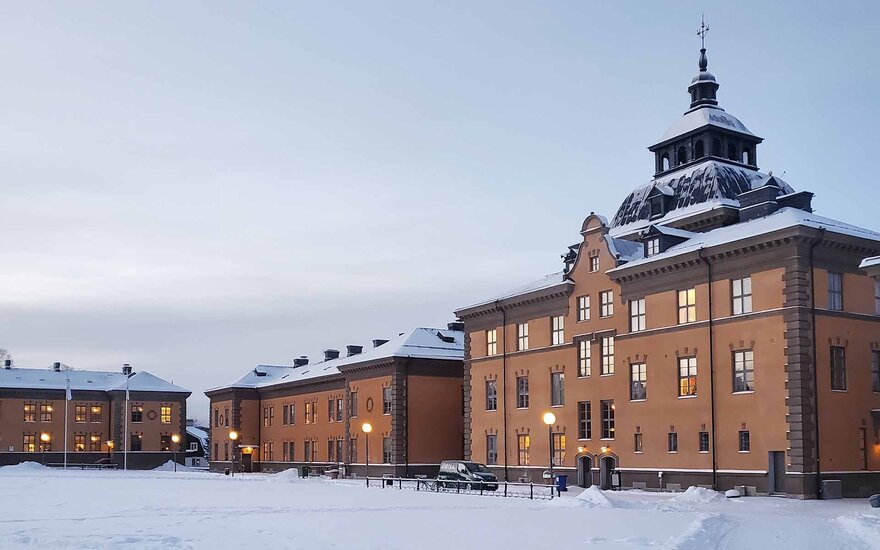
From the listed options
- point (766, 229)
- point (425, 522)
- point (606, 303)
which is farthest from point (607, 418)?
point (425, 522)

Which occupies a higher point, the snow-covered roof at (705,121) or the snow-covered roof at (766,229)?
the snow-covered roof at (705,121)

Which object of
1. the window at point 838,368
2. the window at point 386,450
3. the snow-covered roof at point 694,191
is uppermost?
the snow-covered roof at point 694,191

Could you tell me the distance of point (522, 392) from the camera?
6481cm

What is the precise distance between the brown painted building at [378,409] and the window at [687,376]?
91.1ft

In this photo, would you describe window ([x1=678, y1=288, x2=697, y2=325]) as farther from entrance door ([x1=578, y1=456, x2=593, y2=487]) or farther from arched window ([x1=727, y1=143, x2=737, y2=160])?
arched window ([x1=727, y1=143, x2=737, y2=160])

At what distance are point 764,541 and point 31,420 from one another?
10285 centimetres

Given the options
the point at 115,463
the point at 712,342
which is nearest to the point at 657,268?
the point at 712,342

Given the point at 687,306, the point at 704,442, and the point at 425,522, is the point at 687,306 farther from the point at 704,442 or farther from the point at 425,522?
the point at 425,522

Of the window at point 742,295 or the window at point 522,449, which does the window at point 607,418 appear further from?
the window at point 742,295

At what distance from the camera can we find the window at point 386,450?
76438 millimetres

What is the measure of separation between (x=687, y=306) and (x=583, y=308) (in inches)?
342

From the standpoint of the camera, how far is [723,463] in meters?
48.7

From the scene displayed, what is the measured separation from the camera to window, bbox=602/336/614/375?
57069 millimetres

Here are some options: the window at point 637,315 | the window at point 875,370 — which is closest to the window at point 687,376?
the window at point 637,315
